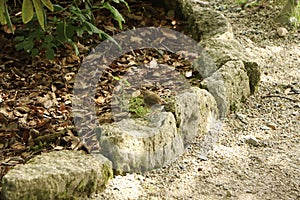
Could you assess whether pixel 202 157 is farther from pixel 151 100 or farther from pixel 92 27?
pixel 92 27

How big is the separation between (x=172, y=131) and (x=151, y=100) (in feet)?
0.78

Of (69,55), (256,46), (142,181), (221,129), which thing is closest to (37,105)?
(69,55)

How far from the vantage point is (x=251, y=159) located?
2393 mm

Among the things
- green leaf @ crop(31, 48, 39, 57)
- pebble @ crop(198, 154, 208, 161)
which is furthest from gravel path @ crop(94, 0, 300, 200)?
green leaf @ crop(31, 48, 39, 57)

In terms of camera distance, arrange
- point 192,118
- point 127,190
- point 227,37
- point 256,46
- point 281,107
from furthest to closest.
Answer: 1. point 256,46
2. point 227,37
3. point 281,107
4. point 192,118
5. point 127,190

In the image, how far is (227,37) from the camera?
306cm

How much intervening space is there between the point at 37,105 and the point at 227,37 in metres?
1.11

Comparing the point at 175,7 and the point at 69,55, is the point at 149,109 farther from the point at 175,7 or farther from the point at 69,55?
the point at 175,7

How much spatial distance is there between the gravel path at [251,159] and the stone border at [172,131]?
2.4 inches

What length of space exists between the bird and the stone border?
123 mm

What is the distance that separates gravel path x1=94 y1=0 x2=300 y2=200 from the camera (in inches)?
85.8

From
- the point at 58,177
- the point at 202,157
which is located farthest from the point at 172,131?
the point at 58,177

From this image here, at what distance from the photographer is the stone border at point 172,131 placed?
6.39ft

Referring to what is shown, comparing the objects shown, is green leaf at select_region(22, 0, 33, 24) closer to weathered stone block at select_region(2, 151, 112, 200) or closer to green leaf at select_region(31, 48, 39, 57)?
weathered stone block at select_region(2, 151, 112, 200)
